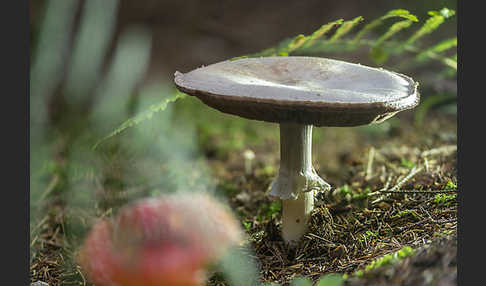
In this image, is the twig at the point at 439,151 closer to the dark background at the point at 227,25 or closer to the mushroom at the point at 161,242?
the mushroom at the point at 161,242

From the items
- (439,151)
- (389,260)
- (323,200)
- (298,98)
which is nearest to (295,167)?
(323,200)

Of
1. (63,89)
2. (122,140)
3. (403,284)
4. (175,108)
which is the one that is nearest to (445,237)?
(403,284)

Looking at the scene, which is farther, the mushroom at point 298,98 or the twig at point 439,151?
the twig at point 439,151

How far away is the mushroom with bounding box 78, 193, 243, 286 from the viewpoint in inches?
65.8

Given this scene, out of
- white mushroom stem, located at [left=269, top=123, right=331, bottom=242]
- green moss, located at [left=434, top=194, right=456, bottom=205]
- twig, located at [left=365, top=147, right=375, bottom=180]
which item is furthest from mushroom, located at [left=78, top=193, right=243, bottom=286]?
twig, located at [left=365, top=147, right=375, bottom=180]

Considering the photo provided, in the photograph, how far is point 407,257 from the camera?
223 cm

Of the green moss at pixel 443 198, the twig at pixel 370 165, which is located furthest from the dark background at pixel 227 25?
the green moss at pixel 443 198

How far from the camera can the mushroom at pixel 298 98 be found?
90.9 inches

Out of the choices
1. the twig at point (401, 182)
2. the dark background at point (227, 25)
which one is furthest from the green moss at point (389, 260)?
the dark background at point (227, 25)

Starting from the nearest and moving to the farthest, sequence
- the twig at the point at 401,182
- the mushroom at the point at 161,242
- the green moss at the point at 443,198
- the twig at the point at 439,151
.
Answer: the mushroom at the point at 161,242 < the green moss at the point at 443,198 < the twig at the point at 401,182 < the twig at the point at 439,151

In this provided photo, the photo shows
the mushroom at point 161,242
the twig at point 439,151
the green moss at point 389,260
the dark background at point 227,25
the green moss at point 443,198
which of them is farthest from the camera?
the dark background at point 227,25

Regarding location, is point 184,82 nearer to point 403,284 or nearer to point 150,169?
point 403,284

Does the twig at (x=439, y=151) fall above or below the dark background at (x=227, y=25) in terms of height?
below

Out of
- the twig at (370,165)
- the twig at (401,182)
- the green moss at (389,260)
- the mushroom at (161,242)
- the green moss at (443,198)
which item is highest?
the mushroom at (161,242)
